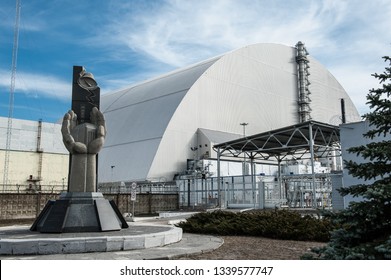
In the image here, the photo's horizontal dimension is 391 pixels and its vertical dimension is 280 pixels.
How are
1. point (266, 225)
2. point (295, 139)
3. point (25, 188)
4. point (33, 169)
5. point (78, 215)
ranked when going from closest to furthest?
point (78, 215) < point (266, 225) < point (295, 139) < point (25, 188) < point (33, 169)

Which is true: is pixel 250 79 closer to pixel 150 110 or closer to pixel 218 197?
pixel 150 110

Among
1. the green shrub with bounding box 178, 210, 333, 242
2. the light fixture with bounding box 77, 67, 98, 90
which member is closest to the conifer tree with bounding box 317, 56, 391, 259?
the green shrub with bounding box 178, 210, 333, 242

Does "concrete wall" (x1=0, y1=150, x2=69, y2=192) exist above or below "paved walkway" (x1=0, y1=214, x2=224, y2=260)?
above

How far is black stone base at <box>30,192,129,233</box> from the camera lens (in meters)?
10.8

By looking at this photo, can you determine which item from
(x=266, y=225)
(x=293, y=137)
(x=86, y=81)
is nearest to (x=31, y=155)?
(x=293, y=137)

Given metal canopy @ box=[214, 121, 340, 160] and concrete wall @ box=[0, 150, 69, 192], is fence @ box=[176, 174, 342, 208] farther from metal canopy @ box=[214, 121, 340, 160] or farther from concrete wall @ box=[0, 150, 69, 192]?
concrete wall @ box=[0, 150, 69, 192]

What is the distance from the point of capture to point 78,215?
11.1 meters

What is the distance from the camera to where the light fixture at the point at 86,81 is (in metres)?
13.3

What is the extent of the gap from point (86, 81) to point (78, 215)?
4.97m

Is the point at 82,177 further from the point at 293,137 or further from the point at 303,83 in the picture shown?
the point at 303,83

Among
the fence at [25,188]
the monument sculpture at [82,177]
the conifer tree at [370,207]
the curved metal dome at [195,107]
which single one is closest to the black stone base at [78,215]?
the monument sculpture at [82,177]

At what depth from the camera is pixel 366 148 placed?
6414 mm

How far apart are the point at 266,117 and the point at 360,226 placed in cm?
4757

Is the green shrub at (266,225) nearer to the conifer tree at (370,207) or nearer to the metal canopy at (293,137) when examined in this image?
the conifer tree at (370,207)
